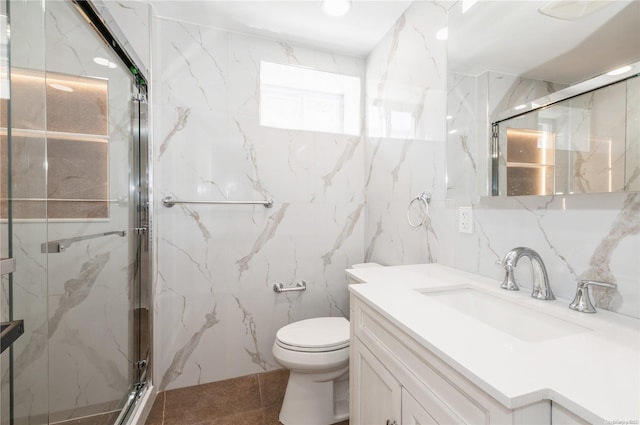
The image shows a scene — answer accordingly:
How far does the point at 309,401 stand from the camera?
1499 millimetres

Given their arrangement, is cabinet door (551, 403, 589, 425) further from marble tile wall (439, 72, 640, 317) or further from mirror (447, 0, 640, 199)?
mirror (447, 0, 640, 199)

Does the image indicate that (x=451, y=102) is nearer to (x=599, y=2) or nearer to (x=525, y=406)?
(x=599, y=2)

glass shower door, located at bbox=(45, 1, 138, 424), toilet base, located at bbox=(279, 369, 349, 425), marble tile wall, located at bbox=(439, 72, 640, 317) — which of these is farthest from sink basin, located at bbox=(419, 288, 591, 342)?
glass shower door, located at bbox=(45, 1, 138, 424)

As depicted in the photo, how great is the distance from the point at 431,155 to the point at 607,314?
94cm

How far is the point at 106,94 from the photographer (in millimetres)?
1369

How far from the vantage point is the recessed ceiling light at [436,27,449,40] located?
4.52ft

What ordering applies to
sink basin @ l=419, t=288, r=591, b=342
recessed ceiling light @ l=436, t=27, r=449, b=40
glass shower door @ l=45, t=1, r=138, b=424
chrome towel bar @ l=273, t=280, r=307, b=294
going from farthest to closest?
chrome towel bar @ l=273, t=280, r=307, b=294, recessed ceiling light @ l=436, t=27, r=449, b=40, glass shower door @ l=45, t=1, r=138, b=424, sink basin @ l=419, t=288, r=591, b=342

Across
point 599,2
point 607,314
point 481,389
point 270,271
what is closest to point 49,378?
point 270,271

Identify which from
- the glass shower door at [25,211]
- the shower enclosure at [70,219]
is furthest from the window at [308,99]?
the glass shower door at [25,211]

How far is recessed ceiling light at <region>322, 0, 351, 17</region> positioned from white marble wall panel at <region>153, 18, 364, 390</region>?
0.46 metres

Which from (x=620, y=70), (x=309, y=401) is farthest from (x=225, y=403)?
(x=620, y=70)

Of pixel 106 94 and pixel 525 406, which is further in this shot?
pixel 106 94

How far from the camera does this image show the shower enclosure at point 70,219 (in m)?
0.83

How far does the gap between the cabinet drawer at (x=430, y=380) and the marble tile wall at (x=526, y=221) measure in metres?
0.55
